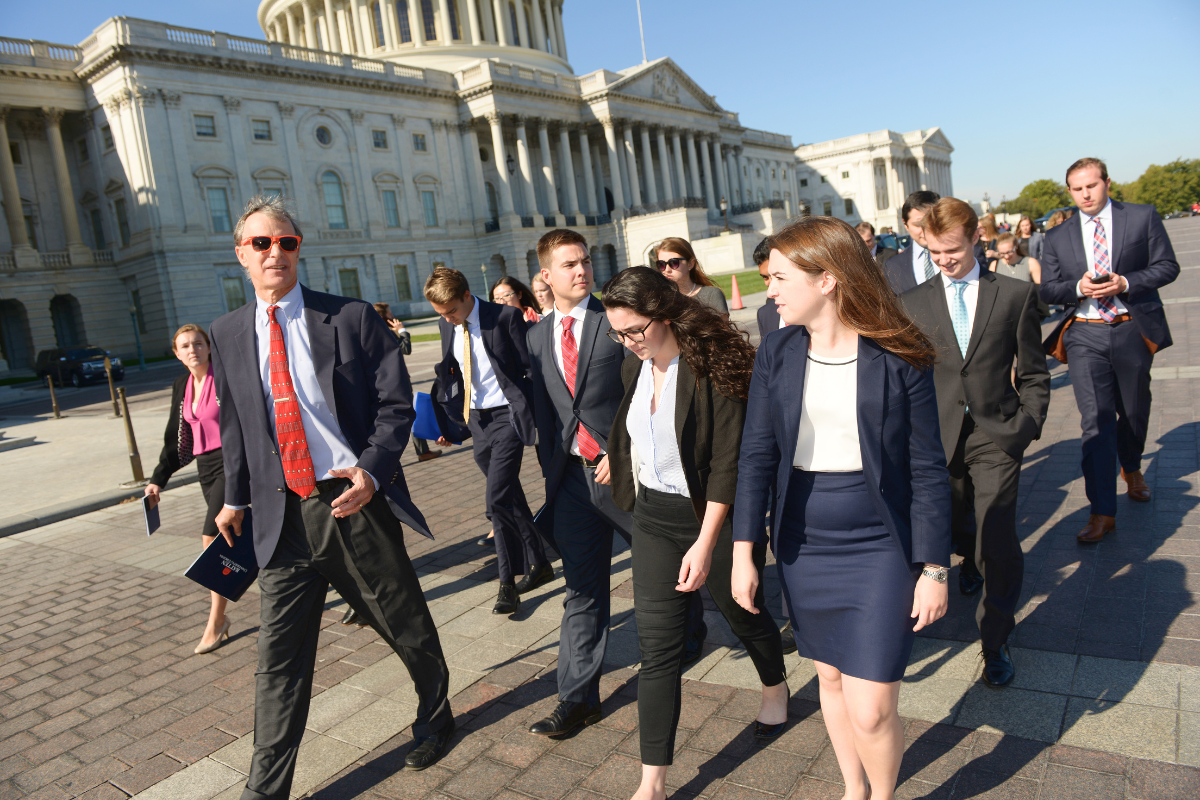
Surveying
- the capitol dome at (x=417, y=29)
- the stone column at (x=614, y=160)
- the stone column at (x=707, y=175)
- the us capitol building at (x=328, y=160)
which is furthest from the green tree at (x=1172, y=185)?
the capitol dome at (x=417, y=29)

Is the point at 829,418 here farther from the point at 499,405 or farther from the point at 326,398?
the point at 499,405

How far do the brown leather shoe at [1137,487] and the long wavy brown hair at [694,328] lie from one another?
A: 4312 mm

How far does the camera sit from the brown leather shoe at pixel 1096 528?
17.0ft

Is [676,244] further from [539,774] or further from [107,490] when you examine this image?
[107,490]

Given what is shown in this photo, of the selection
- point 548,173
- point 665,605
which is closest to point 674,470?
point 665,605

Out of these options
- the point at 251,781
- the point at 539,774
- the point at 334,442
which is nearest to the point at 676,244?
the point at 334,442

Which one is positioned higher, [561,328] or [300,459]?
[561,328]

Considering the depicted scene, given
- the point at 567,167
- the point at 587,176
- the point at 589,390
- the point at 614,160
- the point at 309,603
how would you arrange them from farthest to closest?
the point at 587,176
the point at 614,160
the point at 567,167
the point at 589,390
the point at 309,603

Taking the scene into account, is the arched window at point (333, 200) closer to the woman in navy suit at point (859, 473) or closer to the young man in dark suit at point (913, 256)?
the young man in dark suit at point (913, 256)

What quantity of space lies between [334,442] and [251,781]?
145 cm

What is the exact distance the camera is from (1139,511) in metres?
5.63

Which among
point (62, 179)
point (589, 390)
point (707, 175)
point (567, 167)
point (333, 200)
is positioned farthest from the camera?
point (707, 175)

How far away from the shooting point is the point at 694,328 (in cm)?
310

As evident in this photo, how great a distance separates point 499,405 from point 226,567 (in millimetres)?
2225
